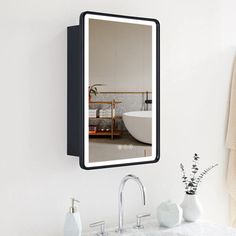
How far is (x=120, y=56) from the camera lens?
226 centimetres

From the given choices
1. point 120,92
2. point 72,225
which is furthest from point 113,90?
point 72,225

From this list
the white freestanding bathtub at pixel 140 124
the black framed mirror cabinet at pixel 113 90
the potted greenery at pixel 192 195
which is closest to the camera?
the black framed mirror cabinet at pixel 113 90

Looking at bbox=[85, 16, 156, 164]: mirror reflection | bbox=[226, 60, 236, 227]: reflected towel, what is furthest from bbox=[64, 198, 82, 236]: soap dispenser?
bbox=[226, 60, 236, 227]: reflected towel

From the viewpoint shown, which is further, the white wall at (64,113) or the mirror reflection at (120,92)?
the mirror reflection at (120,92)

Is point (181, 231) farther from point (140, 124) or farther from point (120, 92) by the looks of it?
point (120, 92)

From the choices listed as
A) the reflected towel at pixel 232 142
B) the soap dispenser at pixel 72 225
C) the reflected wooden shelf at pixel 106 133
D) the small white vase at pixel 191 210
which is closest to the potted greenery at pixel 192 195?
the small white vase at pixel 191 210

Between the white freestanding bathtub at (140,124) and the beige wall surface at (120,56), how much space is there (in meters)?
0.11

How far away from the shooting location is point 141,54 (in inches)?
91.8

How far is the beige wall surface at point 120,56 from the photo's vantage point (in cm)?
216


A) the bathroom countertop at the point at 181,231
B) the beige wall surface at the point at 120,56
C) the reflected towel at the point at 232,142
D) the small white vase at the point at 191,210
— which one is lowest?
the bathroom countertop at the point at 181,231

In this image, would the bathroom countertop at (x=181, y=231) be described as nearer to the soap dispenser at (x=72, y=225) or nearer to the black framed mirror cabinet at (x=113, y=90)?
the soap dispenser at (x=72, y=225)

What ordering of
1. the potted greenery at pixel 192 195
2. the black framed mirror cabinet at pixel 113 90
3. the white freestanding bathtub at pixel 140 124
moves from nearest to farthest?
the black framed mirror cabinet at pixel 113 90
the white freestanding bathtub at pixel 140 124
the potted greenery at pixel 192 195

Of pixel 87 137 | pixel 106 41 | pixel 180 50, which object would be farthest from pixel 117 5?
pixel 87 137

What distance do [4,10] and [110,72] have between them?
0.53 m
